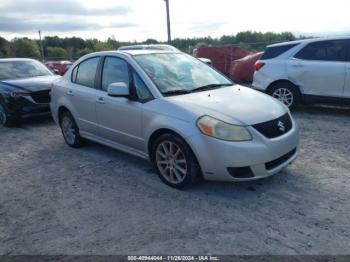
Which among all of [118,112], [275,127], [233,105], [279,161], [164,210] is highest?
[233,105]

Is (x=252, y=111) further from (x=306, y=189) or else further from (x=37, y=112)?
(x=37, y=112)

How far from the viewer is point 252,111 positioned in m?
4.27

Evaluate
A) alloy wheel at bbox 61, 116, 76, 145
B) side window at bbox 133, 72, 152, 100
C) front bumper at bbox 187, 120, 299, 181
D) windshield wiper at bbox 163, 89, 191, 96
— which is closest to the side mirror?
side window at bbox 133, 72, 152, 100

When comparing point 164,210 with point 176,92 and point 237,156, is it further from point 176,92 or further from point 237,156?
point 176,92

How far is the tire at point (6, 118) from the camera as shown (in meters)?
8.66

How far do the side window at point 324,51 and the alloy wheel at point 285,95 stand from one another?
80cm

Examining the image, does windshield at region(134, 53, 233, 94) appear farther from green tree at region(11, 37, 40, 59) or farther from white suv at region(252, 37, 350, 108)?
green tree at region(11, 37, 40, 59)

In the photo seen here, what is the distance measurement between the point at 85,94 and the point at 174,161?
213 cm

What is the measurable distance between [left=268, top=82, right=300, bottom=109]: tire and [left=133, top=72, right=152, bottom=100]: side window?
469 centimetres

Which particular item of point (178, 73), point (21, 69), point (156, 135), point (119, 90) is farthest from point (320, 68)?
point (21, 69)

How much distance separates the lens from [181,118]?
4230mm

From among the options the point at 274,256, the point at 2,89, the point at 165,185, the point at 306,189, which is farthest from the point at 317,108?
the point at 2,89

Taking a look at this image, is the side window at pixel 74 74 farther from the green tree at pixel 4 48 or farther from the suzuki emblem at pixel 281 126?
the green tree at pixel 4 48

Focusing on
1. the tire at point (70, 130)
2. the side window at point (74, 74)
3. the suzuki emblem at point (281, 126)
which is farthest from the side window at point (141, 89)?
the tire at point (70, 130)
